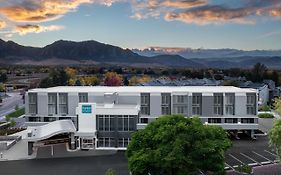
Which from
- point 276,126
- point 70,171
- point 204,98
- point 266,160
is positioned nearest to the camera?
point 276,126

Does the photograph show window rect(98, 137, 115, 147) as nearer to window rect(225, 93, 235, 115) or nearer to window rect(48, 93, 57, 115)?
window rect(48, 93, 57, 115)

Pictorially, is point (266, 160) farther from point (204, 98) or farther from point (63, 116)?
point (63, 116)

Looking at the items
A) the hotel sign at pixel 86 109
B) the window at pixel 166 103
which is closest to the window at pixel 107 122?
the hotel sign at pixel 86 109

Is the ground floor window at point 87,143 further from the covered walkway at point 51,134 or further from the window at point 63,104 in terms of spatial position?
the window at point 63,104

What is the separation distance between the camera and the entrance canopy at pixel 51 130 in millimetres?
33500

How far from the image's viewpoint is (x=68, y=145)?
35.9m

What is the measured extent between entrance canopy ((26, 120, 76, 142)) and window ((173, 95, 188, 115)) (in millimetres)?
10987

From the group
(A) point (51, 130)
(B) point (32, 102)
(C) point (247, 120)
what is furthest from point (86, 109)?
(C) point (247, 120)

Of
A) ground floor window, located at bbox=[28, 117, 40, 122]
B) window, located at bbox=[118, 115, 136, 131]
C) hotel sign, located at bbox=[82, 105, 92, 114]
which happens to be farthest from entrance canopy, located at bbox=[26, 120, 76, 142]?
window, located at bbox=[118, 115, 136, 131]

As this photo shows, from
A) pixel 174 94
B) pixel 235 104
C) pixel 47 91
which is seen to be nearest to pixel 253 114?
pixel 235 104

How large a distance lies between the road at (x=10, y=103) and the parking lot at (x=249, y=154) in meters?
37.3

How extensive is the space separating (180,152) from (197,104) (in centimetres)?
1803

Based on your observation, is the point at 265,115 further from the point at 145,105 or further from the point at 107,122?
the point at 107,122

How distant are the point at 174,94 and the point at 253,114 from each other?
872 cm
